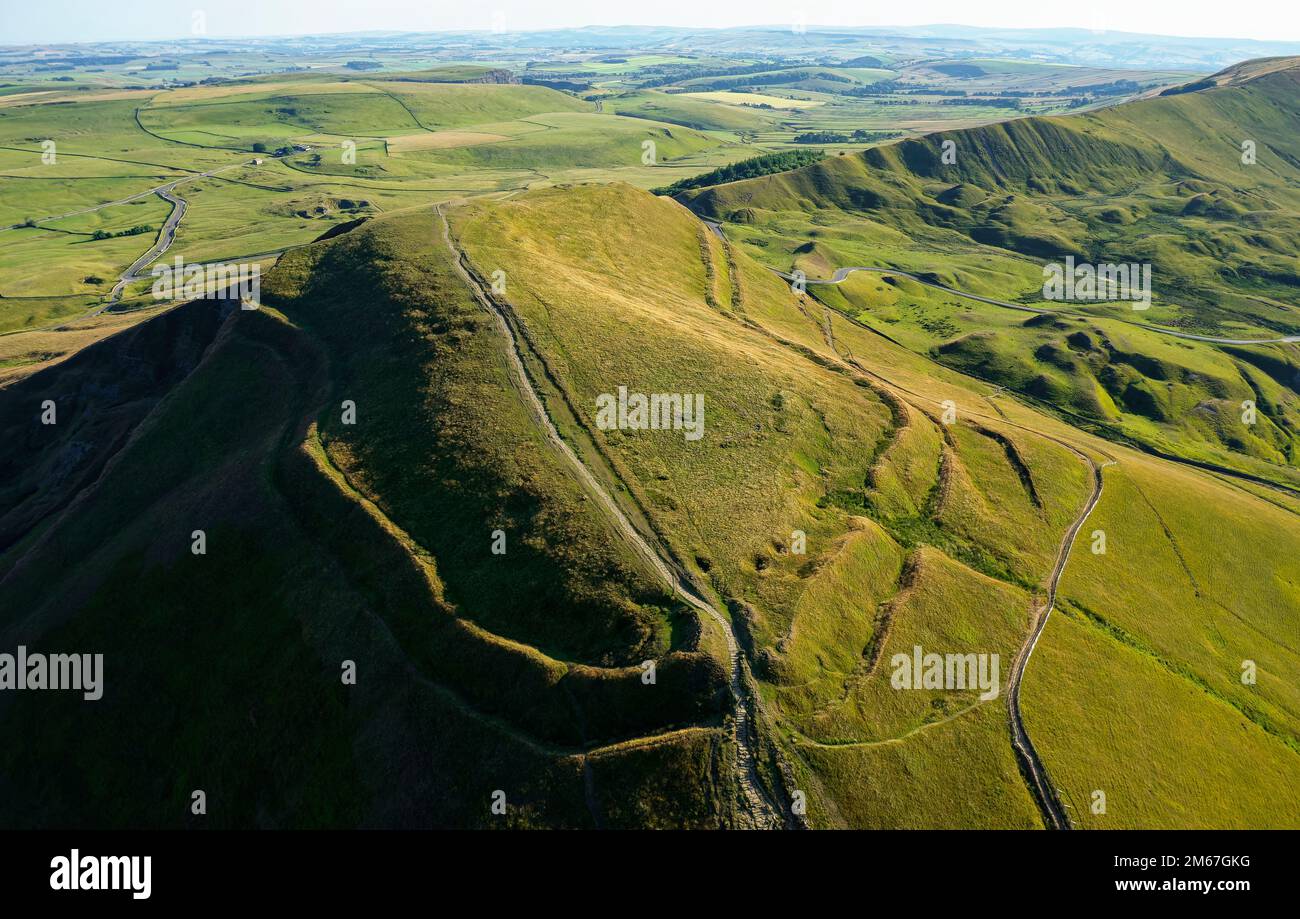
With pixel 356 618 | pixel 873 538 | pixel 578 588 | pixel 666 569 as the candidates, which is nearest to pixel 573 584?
pixel 578 588

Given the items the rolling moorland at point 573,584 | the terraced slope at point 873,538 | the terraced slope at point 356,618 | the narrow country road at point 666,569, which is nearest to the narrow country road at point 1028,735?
the rolling moorland at point 573,584

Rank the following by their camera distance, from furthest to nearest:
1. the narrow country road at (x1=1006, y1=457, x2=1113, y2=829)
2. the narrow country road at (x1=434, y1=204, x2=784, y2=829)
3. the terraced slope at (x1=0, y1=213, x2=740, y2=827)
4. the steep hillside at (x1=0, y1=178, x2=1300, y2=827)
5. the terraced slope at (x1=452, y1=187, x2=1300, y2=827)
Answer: the terraced slope at (x1=452, y1=187, x2=1300, y2=827)
the narrow country road at (x1=1006, y1=457, x2=1113, y2=829)
the steep hillside at (x1=0, y1=178, x2=1300, y2=827)
the terraced slope at (x1=0, y1=213, x2=740, y2=827)
the narrow country road at (x1=434, y1=204, x2=784, y2=829)

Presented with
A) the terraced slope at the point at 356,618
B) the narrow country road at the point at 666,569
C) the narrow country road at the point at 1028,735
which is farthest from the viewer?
the narrow country road at the point at 1028,735

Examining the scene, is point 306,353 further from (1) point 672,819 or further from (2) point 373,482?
(1) point 672,819

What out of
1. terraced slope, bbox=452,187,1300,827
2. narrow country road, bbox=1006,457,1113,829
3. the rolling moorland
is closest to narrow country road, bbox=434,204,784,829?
the rolling moorland

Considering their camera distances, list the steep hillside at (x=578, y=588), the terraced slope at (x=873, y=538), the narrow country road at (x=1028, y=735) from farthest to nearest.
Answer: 1. the terraced slope at (x=873, y=538)
2. the narrow country road at (x=1028, y=735)
3. the steep hillside at (x=578, y=588)

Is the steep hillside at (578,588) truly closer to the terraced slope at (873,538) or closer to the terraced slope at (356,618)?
the terraced slope at (356,618)

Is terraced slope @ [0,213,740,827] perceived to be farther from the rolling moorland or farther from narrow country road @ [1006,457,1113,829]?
narrow country road @ [1006,457,1113,829]
